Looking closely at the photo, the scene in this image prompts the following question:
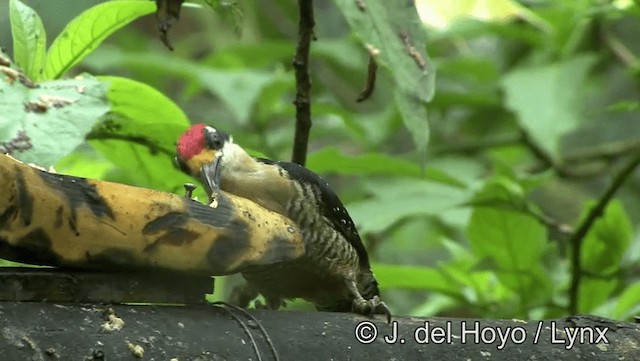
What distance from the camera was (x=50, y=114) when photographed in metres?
0.88

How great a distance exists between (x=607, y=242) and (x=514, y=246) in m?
0.18

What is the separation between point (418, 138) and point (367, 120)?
1.39 meters

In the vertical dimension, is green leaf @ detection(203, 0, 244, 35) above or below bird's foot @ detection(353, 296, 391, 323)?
above

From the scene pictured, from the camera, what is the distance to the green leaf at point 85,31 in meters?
1.09

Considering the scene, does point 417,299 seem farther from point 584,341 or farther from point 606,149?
point 584,341

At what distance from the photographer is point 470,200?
1.61m

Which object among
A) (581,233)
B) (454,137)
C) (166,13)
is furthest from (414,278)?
(454,137)

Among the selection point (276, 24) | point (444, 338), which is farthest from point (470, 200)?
point (276, 24)

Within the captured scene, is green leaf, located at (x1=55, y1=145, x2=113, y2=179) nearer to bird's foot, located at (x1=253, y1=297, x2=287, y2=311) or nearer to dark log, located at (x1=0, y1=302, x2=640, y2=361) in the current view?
bird's foot, located at (x1=253, y1=297, x2=287, y2=311)

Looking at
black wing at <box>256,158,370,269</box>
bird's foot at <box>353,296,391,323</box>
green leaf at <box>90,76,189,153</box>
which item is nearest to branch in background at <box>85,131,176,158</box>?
green leaf at <box>90,76,189,153</box>

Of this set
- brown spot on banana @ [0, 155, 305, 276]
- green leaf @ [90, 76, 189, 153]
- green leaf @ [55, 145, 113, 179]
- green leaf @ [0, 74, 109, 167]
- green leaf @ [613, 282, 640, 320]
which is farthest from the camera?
green leaf @ [613, 282, 640, 320]

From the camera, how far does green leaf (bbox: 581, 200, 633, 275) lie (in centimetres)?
166

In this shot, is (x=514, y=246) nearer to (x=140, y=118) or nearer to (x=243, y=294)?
(x=243, y=294)

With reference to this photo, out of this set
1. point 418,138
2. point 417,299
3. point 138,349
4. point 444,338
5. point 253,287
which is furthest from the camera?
point 417,299
